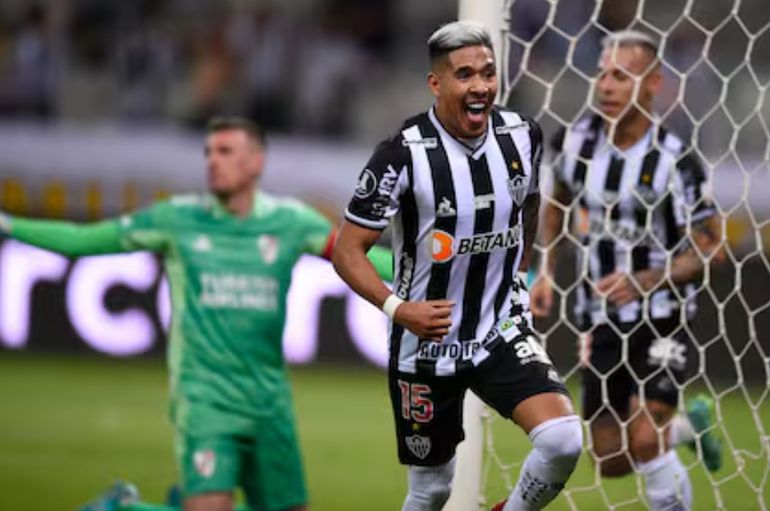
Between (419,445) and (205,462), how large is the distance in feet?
3.84

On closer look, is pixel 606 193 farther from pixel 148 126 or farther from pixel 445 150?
pixel 148 126

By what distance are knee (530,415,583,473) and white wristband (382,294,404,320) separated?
1.88 ft

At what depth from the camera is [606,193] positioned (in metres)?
7.36

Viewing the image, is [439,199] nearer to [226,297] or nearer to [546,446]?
[546,446]

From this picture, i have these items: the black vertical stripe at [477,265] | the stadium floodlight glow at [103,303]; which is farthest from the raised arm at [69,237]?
the stadium floodlight glow at [103,303]

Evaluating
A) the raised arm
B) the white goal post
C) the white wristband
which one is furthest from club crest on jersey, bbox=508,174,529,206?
the raised arm

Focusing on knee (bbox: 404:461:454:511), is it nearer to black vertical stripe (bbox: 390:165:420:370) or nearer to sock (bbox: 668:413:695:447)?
black vertical stripe (bbox: 390:165:420:370)

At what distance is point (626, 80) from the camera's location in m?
7.26

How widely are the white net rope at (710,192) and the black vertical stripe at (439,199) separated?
3.68 ft

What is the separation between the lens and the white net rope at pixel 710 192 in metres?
7.52

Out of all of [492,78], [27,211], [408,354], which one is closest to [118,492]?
[408,354]

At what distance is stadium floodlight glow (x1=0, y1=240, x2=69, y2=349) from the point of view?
13.0 m

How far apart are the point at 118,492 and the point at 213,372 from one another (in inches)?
33.9

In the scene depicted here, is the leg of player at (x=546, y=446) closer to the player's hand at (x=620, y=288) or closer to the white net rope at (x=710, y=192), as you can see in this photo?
the white net rope at (x=710, y=192)
